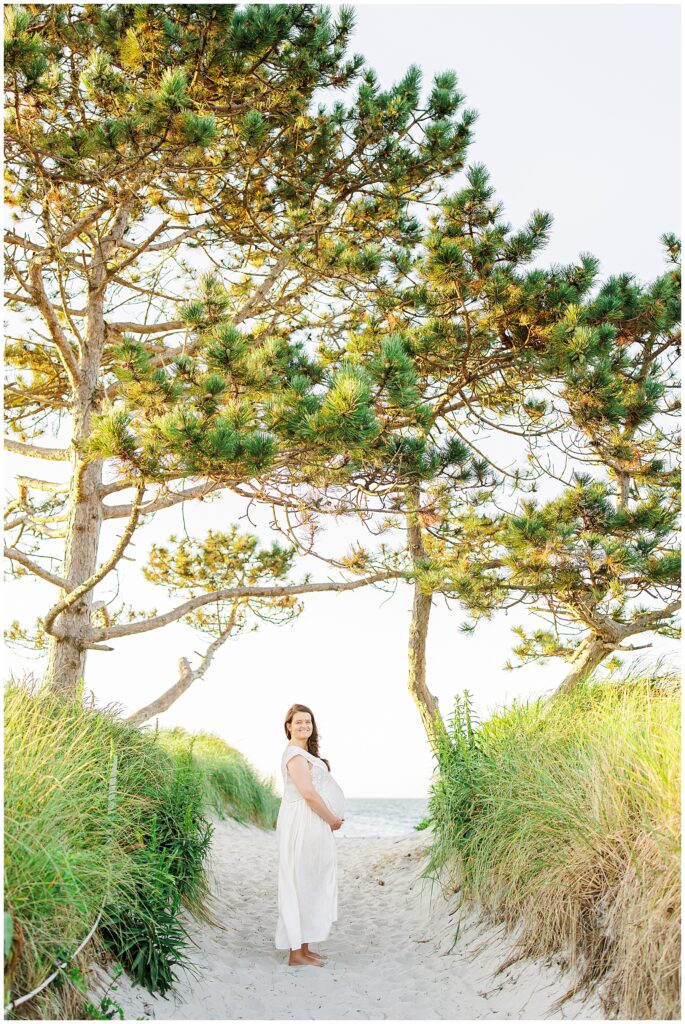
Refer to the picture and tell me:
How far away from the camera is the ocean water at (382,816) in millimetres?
21509

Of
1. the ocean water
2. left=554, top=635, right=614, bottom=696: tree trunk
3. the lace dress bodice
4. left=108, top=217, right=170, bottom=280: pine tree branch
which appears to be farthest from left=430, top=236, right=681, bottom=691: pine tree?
the ocean water

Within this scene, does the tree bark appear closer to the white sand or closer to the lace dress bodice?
the lace dress bodice

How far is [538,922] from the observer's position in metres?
3.97

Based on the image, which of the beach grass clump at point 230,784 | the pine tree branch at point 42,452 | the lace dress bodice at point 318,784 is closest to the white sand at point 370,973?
the lace dress bodice at point 318,784

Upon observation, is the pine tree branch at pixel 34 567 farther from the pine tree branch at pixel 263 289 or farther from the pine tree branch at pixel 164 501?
the pine tree branch at pixel 263 289

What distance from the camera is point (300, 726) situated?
492cm

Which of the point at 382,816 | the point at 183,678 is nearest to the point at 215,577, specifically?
the point at 183,678

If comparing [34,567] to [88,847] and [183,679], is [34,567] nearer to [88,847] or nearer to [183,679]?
[88,847]

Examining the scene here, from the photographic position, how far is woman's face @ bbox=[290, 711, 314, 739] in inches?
194

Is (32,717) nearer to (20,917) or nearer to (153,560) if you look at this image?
(20,917)

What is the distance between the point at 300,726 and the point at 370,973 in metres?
1.40

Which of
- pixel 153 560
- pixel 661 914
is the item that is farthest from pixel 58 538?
pixel 661 914

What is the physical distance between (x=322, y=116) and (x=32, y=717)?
485cm

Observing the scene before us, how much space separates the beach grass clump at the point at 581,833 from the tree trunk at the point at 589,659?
2.91 ft
